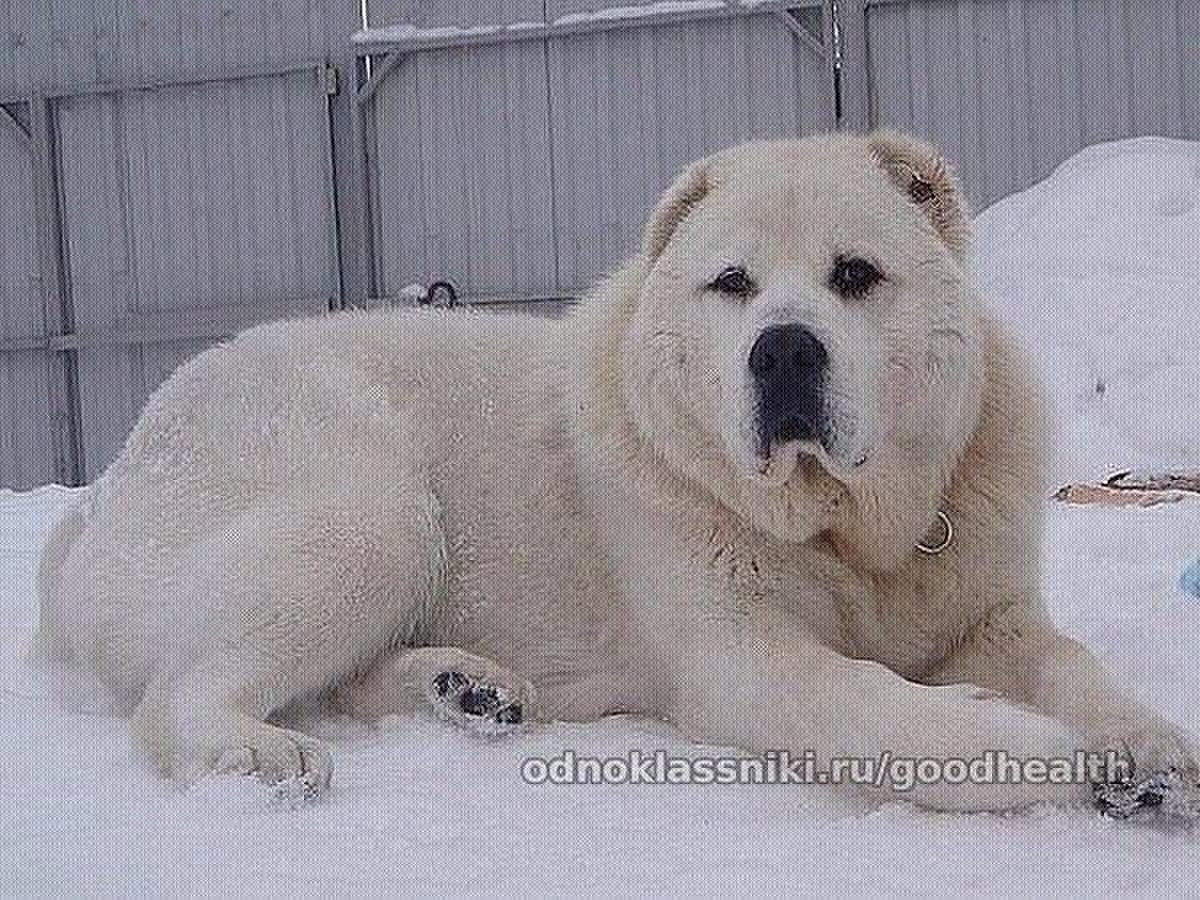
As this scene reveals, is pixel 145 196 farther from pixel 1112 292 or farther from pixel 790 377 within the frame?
pixel 790 377

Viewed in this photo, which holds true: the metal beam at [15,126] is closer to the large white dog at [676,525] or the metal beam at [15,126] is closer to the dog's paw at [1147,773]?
the large white dog at [676,525]

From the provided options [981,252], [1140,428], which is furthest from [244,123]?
[1140,428]

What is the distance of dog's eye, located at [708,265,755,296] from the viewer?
3.22 m

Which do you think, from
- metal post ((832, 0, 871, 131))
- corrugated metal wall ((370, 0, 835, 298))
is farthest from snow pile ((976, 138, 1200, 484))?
corrugated metal wall ((370, 0, 835, 298))

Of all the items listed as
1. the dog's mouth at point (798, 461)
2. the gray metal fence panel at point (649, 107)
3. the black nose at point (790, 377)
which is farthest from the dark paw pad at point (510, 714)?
the gray metal fence panel at point (649, 107)

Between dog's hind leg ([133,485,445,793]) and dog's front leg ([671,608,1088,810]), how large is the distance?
2.05 feet

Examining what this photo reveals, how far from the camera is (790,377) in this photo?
9.82 ft

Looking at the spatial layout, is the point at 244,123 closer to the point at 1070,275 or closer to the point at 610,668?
the point at 1070,275

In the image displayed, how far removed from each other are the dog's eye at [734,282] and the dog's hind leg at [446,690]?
0.90 meters

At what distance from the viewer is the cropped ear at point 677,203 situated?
351 cm

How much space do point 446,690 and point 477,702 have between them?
0.07 metres

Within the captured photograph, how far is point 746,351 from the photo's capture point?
3.04 meters

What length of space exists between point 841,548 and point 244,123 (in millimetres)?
9838

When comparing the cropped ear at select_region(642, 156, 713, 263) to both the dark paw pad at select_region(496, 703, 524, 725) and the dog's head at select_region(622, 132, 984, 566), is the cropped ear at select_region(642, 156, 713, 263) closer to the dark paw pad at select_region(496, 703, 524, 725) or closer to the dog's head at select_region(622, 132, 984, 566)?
the dog's head at select_region(622, 132, 984, 566)
